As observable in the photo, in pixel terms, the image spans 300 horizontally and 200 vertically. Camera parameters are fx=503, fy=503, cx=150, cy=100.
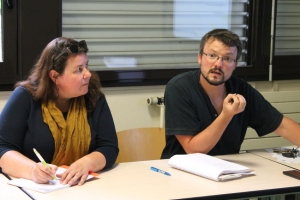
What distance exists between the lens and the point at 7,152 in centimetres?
202

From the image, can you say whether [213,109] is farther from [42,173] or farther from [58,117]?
[42,173]

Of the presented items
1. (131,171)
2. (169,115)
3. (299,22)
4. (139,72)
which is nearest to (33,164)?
(131,171)

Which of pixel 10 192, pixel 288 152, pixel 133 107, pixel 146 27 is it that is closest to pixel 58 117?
pixel 10 192

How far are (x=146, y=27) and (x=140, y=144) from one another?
100 cm

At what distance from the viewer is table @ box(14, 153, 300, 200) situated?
69.2 inches

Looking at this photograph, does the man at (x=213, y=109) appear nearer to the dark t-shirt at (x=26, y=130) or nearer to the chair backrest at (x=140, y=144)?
the chair backrest at (x=140, y=144)

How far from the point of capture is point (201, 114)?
2402 millimetres

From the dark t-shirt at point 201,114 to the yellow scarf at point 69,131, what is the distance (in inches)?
16.5

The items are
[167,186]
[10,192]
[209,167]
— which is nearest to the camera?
[10,192]

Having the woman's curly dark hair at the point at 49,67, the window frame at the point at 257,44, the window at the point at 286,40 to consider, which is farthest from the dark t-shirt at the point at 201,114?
the window at the point at 286,40

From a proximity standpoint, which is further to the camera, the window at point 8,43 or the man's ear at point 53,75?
the window at point 8,43

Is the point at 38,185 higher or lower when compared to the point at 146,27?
lower

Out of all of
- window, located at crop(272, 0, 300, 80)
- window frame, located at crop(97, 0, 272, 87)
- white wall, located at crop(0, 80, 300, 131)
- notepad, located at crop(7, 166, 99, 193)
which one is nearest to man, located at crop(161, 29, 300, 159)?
notepad, located at crop(7, 166, 99, 193)

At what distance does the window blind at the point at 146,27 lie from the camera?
3160 millimetres
